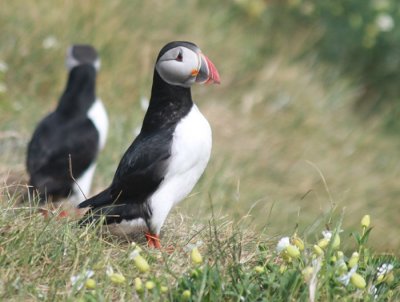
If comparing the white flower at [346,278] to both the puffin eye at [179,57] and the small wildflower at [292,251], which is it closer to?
the small wildflower at [292,251]

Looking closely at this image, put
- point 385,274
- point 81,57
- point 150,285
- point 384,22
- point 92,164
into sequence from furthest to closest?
point 384,22
point 81,57
point 92,164
point 385,274
point 150,285

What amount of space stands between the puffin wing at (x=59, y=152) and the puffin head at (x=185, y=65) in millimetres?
2273

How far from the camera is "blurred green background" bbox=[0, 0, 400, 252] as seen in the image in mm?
8172

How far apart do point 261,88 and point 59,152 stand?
11.2 feet

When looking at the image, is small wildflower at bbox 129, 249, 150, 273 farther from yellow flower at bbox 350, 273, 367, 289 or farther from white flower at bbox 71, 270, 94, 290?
yellow flower at bbox 350, 273, 367, 289

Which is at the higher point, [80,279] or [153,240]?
[80,279]

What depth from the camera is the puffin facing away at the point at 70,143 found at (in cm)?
689

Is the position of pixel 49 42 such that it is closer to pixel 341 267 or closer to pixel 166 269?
pixel 166 269

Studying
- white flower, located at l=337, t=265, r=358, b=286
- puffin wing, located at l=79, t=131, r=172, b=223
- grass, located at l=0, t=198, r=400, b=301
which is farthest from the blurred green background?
white flower, located at l=337, t=265, r=358, b=286

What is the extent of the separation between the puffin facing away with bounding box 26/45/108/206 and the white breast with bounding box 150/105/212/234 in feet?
7.09

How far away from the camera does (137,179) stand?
4.66m

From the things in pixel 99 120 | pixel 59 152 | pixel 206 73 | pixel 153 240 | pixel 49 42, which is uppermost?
pixel 206 73

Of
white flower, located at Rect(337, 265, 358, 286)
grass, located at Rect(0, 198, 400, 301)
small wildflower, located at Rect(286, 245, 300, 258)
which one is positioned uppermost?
small wildflower, located at Rect(286, 245, 300, 258)

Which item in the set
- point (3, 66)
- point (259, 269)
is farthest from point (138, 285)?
point (3, 66)
